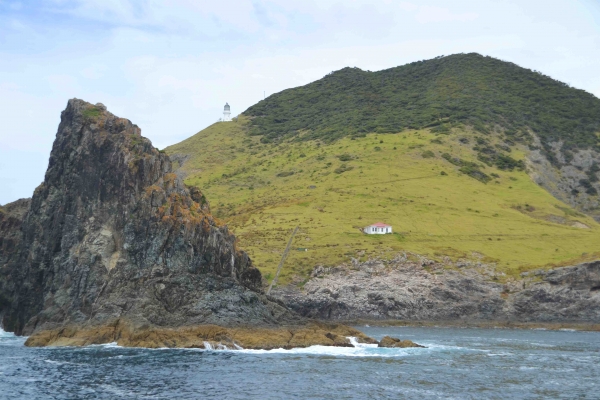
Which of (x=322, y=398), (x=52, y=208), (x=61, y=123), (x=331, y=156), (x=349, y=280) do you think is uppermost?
(x=331, y=156)

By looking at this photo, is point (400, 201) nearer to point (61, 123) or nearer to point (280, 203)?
point (280, 203)

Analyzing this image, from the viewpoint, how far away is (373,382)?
161 feet

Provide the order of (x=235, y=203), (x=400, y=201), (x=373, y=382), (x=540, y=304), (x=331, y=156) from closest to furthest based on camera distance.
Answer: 1. (x=373, y=382)
2. (x=540, y=304)
3. (x=400, y=201)
4. (x=235, y=203)
5. (x=331, y=156)

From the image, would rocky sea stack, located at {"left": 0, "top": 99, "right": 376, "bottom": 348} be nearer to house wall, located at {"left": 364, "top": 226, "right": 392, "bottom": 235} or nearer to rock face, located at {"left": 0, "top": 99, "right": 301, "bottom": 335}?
rock face, located at {"left": 0, "top": 99, "right": 301, "bottom": 335}

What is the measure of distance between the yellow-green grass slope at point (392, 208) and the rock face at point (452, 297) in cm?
528

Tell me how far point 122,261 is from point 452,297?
5510cm

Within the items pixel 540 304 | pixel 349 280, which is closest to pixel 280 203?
pixel 349 280

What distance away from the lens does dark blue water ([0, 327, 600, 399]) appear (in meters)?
44.6

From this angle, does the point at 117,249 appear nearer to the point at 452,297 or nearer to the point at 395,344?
the point at 395,344

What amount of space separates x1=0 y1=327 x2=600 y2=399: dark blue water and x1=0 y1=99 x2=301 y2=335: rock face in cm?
565

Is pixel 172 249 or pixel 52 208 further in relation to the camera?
pixel 52 208

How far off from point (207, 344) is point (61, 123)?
36152 mm

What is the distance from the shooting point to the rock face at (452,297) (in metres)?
104

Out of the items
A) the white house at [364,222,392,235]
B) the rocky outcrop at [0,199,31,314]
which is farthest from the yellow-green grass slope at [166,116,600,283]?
the rocky outcrop at [0,199,31,314]
